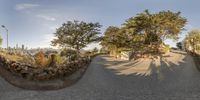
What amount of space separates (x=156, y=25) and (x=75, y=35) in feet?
56.4

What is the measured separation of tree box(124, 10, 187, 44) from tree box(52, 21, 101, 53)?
38.3 feet

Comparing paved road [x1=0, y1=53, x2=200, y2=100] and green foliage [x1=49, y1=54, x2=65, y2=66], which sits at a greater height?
green foliage [x1=49, y1=54, x2=65, y2=66]

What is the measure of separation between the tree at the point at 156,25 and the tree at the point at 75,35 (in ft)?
38.3

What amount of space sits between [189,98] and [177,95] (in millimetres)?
920

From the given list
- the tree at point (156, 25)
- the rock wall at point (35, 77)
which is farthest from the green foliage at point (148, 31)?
the rock wall at point (35, 77)

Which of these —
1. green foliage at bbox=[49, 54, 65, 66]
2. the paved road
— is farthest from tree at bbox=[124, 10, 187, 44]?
the paved road

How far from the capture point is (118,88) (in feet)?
56.0

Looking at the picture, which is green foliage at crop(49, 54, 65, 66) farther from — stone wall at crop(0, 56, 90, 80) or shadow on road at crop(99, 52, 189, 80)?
stone wall at crop(0, 56, 90, 80)

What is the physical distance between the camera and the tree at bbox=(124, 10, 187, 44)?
41.6 m

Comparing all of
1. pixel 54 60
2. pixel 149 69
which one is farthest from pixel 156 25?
pixel 54 60

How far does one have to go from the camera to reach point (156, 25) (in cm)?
4181

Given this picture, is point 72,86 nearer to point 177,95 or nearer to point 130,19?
point 177,95

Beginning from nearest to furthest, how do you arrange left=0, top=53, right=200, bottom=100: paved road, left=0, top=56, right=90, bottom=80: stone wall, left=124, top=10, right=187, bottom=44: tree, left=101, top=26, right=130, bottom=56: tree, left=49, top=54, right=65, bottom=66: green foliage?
left=0, top=53, right=200, bottom=100: paved road < left=0, top=56, right=90, bottom=80: stone wall < left=49, top=54, right=65, bottom=66: green foliage < left=124, top=10, right=187, bottom=44: tree < left=101, top=26, right=130, bottom=56: tree


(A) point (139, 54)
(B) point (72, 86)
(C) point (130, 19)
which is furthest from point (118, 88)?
(C) point (130, 19)
